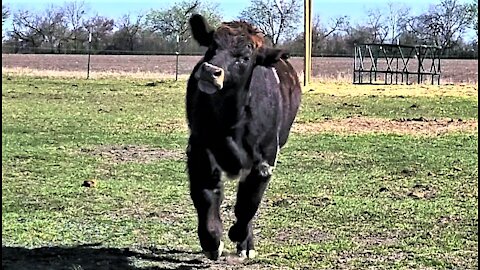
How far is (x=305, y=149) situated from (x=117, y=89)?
14219 mm

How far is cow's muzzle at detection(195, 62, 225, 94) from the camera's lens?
480cm

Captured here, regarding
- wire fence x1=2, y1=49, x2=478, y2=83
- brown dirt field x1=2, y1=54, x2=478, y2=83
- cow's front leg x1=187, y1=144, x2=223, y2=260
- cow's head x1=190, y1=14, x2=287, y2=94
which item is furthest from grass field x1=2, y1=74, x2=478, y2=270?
Answer: brown dirt field x1=2, y1=54, x2=478, y2=83

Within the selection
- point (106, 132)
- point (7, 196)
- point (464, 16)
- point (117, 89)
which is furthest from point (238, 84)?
point (464, 16)

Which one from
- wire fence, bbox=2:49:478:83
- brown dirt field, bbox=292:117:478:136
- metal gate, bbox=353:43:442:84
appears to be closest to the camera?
brown dirt field, bbox=292:117:478:136

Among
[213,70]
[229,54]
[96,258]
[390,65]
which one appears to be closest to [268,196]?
[96,258]

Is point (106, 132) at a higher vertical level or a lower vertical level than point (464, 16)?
lower

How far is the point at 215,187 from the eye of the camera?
5.43 metres

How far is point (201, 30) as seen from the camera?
562cm

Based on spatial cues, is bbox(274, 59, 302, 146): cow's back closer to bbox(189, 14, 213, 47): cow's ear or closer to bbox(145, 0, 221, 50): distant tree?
bbox(189, 14, 213, 47): cow's ear

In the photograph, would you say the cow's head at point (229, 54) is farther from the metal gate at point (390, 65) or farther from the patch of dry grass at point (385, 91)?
the metal gate at point (390, 65)

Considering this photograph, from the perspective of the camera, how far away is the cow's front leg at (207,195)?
533 cm

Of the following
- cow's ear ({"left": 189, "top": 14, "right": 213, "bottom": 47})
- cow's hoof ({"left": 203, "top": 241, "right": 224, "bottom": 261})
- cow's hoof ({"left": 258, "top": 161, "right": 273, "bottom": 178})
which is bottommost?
cow's hoof ({"left": 203, "top": 241, "right": 224, "bottom": 261})

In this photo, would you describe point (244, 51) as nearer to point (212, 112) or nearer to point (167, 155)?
point (212, 112)


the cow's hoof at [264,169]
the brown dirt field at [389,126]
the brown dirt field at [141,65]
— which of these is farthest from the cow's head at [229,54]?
the brown dirt field at [141,65]
